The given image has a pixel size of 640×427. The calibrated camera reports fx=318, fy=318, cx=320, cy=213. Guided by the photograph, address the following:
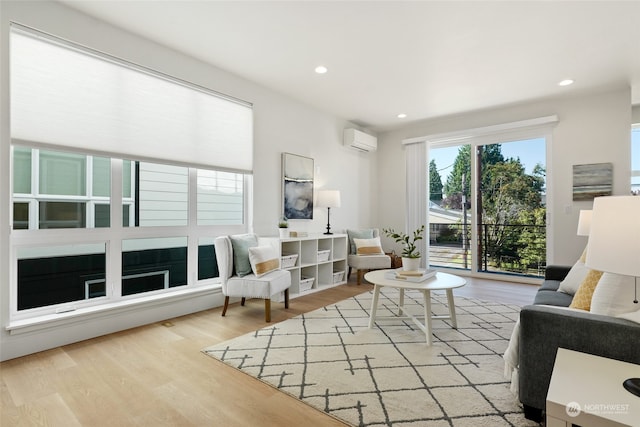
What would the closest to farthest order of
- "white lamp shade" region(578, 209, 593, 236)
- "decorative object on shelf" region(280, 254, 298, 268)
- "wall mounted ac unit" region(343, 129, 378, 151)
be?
1. "white lamp shade" region(578, 209, 593, 236)
2. "decorative object on shelf" region(280, 254, 298, 268)
3. "wall mounted ac unit" region(343, 129, 378, 151)

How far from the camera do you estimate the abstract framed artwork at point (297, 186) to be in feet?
14.4

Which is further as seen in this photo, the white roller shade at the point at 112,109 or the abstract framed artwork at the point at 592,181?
the abstract framed artwork at the point at 592,181

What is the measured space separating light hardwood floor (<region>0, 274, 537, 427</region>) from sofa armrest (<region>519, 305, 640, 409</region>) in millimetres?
960

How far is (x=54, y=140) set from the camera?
2.46 m

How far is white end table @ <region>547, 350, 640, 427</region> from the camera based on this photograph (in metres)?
0.87

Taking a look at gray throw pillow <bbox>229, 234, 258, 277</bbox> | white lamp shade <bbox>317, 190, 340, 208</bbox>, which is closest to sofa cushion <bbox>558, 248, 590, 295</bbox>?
gray throw pillow <bbox>229, 234, 258, 277</bbox>

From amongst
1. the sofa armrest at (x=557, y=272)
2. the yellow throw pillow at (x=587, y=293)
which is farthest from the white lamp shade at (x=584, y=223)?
the yellow throw pillow at (x=587, y=293)

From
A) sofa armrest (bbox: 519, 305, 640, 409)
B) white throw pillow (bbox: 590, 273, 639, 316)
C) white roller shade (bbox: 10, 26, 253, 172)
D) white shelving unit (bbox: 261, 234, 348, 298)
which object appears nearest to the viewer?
sofa armrest (bbox: 519, 305, 640, 409)

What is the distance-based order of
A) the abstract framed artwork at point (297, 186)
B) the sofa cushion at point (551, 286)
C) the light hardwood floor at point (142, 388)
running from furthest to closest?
1. the abstract framed artwork at point (297, 186)
2. the sofa cushion at point (551, 286)
3. the light hardwood floor at point (142, 388)

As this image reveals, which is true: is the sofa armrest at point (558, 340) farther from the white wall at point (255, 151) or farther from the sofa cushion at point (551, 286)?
the white wall at point (255, 151)

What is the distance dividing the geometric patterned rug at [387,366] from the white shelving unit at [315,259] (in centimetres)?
88

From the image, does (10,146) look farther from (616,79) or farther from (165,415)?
(616,79)

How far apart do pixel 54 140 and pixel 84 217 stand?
0.65 meters

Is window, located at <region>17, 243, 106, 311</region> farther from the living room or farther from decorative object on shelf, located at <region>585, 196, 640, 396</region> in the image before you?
decorative object on shelf, located at <region>585, 196, 640, 396</region>
